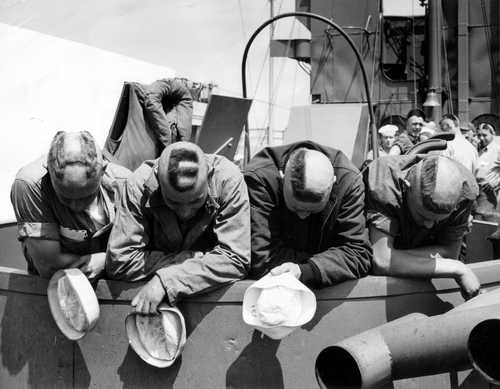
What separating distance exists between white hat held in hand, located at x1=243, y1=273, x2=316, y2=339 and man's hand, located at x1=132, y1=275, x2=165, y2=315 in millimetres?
400

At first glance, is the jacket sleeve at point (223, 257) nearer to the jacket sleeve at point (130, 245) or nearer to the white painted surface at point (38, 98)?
the jacket sleeve at point (130, 245)

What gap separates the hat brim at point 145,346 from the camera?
317 cm

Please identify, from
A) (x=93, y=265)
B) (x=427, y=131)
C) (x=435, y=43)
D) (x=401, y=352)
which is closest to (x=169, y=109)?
(x=93, y=265)

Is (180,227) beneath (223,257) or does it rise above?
above

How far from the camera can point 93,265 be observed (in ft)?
11.1

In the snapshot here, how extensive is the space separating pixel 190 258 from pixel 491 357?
4.77ft

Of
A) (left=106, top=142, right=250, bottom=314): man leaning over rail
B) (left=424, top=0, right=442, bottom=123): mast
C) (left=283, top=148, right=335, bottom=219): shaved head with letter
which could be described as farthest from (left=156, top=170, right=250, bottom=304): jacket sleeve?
(left=424, top=0, right=442, bottom=123): mast

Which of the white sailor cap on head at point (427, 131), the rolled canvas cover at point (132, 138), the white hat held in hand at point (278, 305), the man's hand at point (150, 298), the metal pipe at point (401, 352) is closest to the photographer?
the metal pipe at point (401, 352)

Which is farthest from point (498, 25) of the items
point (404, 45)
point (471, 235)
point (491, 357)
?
point (491, 357)

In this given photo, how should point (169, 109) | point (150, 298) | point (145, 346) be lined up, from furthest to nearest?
point (169, 109) < point (145, 346) < point (150, 298)

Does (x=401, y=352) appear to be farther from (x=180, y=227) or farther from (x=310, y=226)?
(x=180, y=227)

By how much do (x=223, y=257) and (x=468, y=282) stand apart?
4.01 feet

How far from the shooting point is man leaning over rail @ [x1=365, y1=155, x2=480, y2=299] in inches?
127

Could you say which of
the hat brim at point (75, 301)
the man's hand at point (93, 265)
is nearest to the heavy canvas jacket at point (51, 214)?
the man's hand at point (93, 265)
